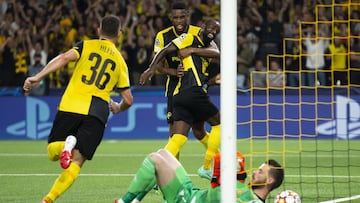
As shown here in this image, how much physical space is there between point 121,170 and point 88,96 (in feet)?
15.8

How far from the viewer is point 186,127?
1127 cm

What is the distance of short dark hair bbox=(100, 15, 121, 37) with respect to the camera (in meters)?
9.59

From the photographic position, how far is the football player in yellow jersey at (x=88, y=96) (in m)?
9.41

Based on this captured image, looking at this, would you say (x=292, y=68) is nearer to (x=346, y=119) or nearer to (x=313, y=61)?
(x=313, y=61)

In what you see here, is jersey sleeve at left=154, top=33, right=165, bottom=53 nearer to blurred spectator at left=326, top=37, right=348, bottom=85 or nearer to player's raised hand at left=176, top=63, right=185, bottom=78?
player's raised hand at left=176, top=63, right=185, bottom=78

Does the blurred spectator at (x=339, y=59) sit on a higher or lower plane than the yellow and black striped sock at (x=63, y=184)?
higher

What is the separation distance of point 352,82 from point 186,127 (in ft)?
29.2

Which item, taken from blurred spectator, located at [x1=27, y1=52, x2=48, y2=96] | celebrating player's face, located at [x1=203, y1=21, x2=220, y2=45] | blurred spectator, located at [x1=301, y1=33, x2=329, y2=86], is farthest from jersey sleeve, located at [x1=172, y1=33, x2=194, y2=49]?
blurred spectator, located at [x1=27, y1=52, x2=48, y2=96]

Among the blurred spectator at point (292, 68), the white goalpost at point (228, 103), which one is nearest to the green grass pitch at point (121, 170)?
the blurred spectator at point (292, 68)

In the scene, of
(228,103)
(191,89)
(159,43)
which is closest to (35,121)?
(159,43)

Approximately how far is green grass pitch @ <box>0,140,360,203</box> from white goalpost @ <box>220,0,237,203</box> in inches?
106

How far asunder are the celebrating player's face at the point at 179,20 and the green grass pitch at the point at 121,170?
2.06 meters

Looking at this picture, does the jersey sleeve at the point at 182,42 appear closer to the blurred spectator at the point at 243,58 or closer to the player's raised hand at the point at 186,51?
the player's raised hand at the point at 186,51

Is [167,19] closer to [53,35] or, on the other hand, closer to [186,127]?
[53,35]
